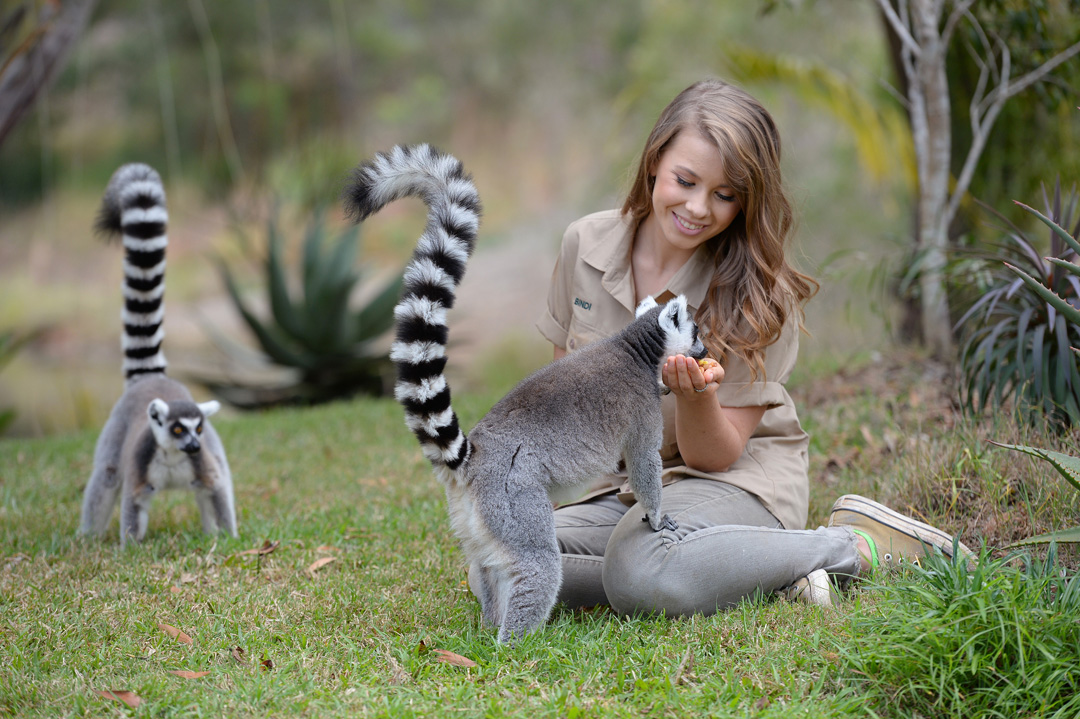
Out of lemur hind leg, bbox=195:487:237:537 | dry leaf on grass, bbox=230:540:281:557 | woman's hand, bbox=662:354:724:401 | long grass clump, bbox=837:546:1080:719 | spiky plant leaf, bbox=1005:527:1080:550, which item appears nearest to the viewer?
long grass clump, bbox=837:546:1080:719

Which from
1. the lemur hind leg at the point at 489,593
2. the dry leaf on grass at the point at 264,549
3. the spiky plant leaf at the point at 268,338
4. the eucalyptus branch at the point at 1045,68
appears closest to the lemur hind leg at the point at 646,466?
the lemur hind leg at the point at 489,593

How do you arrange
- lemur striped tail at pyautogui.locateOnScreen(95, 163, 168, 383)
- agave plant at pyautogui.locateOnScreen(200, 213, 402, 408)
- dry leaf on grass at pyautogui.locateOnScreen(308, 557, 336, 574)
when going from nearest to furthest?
1. dry leaf on grass at pyautogui.locateOnScreen(308, 557, 336, 574)
2. lemur striped tail at pyautogui.locateOnScreen(95, 163, 168, 383)
3. agave plant at pyautogui.locateOnScreen(200, 213, 402, 408)

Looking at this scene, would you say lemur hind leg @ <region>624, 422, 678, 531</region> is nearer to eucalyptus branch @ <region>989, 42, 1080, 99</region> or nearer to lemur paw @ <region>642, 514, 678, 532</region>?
lemur paw @ <region>642, 514, 678, 532</region>

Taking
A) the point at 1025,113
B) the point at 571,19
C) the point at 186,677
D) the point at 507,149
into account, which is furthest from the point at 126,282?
the point at 571,19

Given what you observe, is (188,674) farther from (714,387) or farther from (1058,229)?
(1058,229)

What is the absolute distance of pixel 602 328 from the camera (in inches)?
121

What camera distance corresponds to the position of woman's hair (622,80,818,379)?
2738 mm

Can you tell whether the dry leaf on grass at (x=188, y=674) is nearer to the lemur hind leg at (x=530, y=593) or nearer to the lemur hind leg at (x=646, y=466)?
the lemur hind leg at (x=530, y=593)

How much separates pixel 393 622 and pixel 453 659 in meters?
0.44

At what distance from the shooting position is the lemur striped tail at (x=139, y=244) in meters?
3.82

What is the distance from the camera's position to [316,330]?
25.2ft

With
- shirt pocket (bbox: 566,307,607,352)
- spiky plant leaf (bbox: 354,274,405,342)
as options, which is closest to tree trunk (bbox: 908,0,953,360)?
shirt pocket (bbox: 566,307,607,352)

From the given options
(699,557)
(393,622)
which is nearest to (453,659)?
(393,622)

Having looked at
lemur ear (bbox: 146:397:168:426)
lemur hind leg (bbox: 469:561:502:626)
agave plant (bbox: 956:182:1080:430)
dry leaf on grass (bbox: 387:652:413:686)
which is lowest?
dry leaf on grass (bbox: 387:652:413:686)
